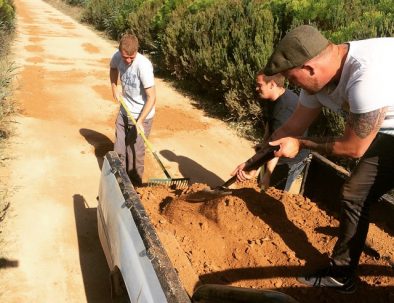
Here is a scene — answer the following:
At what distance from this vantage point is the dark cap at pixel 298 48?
228 cm

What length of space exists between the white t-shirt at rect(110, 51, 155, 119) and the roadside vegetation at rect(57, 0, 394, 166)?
2923 millimetres

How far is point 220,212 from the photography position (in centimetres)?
346

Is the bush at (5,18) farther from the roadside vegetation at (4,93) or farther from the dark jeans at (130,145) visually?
the dark jeans at (130,145)

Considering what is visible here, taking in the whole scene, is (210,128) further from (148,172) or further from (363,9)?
(363,9)

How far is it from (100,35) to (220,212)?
1784 cm

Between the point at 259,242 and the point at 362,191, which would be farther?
the point at 259,242

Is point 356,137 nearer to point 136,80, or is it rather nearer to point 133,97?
point 136,80

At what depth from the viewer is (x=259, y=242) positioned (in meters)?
3.23

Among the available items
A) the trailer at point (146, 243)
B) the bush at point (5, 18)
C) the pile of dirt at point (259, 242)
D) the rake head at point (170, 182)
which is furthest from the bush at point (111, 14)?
the pile of dirt at point (259, 242)

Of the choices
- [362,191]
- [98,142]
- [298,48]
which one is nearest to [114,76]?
[98,142]

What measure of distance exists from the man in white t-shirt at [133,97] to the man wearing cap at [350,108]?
248 cm

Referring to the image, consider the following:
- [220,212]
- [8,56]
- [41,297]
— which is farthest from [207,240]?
[8,56]

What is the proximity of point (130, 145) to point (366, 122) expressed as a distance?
11.8 feet

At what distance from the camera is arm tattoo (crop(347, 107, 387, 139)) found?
221cm
